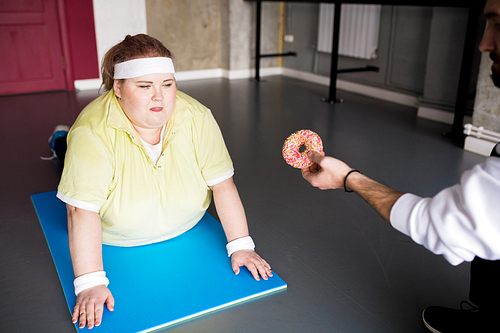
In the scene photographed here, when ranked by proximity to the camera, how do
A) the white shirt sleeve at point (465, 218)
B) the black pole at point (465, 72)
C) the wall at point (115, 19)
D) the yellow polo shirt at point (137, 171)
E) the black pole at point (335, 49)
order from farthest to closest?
the wall at point (115, 19) < the black pole at point (335, 49) < the black pole at point (465, 72) < the yellow polo shirt at point (137, 171) < the white shirt sleeve at point (465, 218)

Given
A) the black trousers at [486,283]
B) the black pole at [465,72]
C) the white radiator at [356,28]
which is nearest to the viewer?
the black trousers at [486,283]

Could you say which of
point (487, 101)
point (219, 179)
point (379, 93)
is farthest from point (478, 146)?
point (219, 179)

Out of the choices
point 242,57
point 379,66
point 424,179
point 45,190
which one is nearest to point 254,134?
point 424,179

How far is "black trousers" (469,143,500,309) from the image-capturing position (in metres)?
1.39

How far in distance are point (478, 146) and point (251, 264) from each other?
2.49 metres

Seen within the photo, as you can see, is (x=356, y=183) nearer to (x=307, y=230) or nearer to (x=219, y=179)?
(x=219, y=179)

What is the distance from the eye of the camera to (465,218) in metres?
1.05

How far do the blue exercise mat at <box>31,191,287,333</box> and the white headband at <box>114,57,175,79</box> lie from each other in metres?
0.78

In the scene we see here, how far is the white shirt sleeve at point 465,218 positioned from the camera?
1.02 metres

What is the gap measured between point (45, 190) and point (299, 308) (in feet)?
6.12

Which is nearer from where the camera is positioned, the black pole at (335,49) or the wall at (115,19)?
the black pole at (335,49)

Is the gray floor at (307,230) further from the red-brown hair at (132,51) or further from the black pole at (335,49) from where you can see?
the red-brown hair at (132,51)

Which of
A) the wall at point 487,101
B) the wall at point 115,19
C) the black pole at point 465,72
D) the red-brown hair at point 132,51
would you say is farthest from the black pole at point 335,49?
the red-brown hair at point 132,51

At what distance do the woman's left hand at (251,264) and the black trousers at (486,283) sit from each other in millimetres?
766
